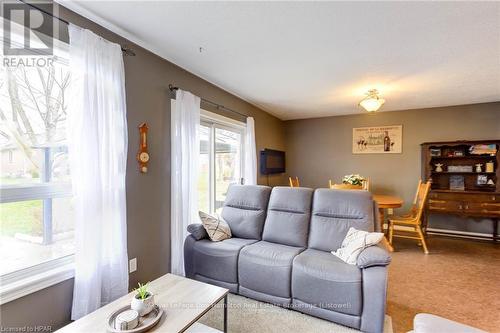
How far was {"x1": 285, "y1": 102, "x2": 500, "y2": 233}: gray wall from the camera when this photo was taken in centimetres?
447

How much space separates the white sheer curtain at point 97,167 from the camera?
181 centimetres

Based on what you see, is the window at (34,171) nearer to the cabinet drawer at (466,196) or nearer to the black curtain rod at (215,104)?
the black curtain rod at (215,104)

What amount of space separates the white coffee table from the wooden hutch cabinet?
14.7 feet

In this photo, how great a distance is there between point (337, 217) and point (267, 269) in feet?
2.97

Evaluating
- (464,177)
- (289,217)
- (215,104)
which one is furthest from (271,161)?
(464,177)

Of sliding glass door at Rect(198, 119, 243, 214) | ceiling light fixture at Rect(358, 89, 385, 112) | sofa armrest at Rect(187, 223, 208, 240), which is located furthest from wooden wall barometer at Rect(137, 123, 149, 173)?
ceiling light fixture at Rect(358, 89, 385, 112)

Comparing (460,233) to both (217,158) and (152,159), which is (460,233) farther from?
(152,159)

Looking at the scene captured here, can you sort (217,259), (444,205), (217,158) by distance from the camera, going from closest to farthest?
1. (217,259)
2. (217,158)
3. (444,205)

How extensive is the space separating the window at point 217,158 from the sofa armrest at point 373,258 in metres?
2.10

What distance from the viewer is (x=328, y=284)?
6.46ft

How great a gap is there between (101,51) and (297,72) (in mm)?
2103

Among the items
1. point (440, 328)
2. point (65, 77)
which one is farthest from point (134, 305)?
point (65, 77)

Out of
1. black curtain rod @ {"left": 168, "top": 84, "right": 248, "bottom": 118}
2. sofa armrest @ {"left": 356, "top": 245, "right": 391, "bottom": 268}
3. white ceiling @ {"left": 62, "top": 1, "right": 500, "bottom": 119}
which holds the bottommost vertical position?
sofa armrest @ {"left": 356, "top": 245, "right": 391, "bottom": 268}

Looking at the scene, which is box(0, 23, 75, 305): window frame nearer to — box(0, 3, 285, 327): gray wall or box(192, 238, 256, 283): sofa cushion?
box(0, 3, 285, 327): gray wall
